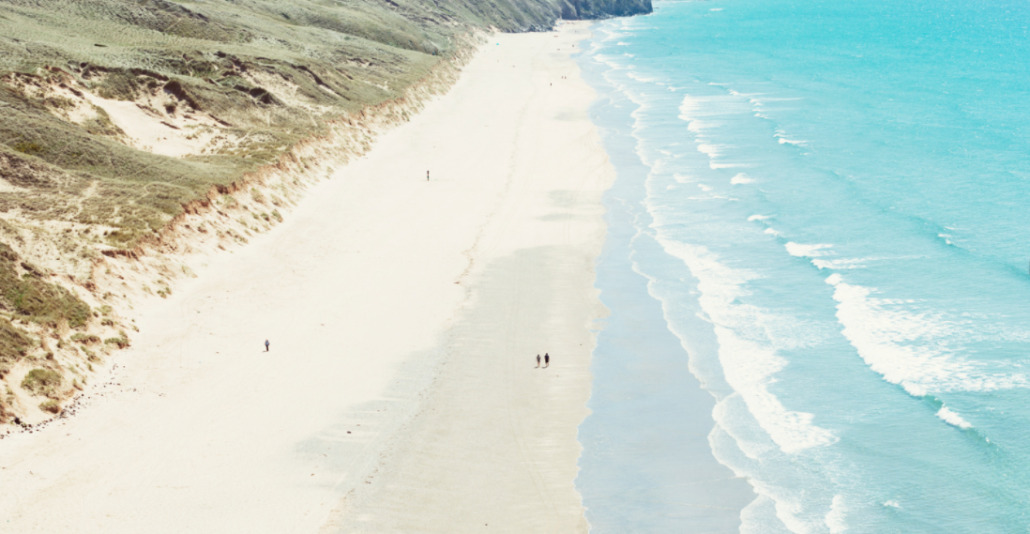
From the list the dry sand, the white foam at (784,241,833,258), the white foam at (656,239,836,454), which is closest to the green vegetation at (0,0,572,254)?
the dry sand

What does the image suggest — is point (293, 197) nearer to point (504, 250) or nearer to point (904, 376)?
point (504, 250)

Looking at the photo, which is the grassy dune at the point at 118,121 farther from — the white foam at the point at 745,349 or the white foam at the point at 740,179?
the white foam at the point at 740,179

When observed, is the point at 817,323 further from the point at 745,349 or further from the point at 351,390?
the point at 351,390

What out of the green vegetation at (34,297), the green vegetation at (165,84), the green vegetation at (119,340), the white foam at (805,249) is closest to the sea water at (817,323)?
the white foam at (805,249)

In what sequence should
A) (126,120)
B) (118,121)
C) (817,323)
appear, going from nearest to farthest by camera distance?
(817,323), (118,121), (126,120)

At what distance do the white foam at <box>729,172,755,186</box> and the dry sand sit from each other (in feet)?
29.7

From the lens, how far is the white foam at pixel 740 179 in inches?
2004

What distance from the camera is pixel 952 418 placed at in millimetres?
25375

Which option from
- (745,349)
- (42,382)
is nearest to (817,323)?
(745,349)

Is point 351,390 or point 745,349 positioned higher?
point 351,390

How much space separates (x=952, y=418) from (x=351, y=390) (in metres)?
17.8

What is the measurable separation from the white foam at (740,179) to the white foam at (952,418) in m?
26.3

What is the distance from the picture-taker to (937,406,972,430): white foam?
82.0 ft

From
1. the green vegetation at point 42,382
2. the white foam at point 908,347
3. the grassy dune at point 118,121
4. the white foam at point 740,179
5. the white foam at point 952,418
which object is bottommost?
the white foam at point 952,418
